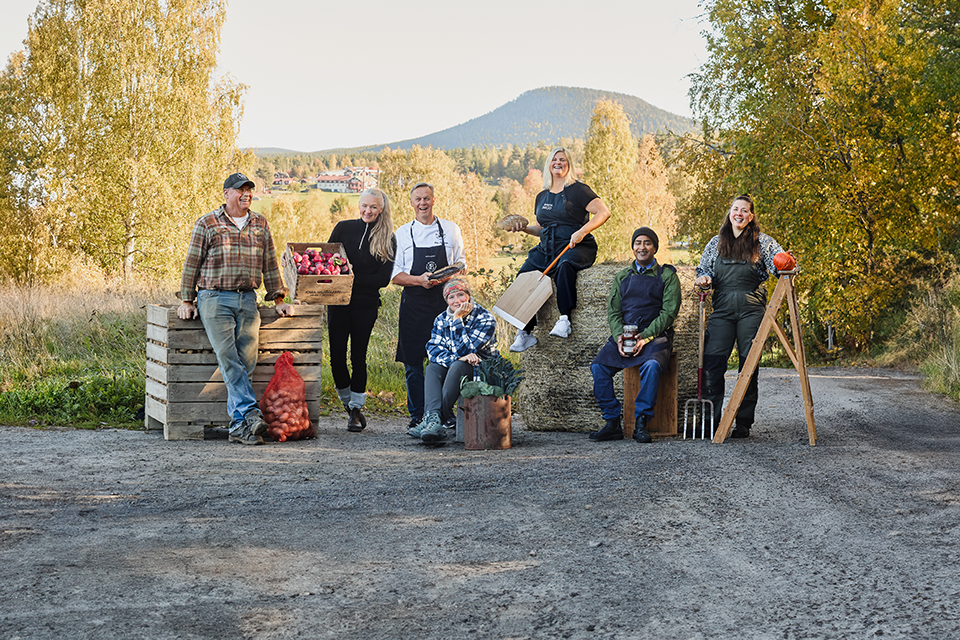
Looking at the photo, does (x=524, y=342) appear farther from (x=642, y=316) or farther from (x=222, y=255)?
(x=222, y=255)

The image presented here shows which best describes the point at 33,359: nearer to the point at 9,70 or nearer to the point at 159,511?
the point at 159,511

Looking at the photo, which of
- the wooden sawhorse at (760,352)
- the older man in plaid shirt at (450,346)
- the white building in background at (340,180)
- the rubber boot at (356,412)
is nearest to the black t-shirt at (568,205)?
the older man in plaid shirt at (450,346)

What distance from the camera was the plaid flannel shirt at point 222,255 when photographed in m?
7.25

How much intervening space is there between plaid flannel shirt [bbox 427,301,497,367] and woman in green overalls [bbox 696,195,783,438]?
1.80 metres

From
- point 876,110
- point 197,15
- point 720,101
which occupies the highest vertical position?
point 197,15

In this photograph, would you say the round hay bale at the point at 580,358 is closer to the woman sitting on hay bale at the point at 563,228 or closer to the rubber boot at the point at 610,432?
the woman sitting on hay bale at the point at 563,228

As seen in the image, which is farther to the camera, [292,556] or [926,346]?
[926,346]

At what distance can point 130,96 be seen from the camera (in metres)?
27.0

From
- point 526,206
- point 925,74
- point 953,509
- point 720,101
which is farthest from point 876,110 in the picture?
point 526,206

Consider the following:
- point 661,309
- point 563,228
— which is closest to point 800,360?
point 661,309

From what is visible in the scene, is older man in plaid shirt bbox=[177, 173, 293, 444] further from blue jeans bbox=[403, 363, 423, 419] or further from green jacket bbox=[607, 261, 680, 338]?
green jacket bbox=[607, 261, 680, 338]

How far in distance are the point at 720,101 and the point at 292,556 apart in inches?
970

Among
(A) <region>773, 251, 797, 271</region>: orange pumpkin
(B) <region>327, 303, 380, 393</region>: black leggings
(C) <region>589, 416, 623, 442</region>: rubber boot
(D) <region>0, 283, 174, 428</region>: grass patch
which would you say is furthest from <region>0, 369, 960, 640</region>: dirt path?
(D) <region>0, 283, 174, 428</region>: grass patch

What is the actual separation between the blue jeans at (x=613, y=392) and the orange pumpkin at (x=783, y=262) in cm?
124
